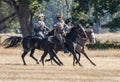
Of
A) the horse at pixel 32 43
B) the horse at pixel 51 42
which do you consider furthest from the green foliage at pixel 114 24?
the horse at pixel 51 42

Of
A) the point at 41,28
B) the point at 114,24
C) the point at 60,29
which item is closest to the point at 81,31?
the point at 60,29

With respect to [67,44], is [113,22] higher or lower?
lower

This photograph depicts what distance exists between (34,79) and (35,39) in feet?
30.2

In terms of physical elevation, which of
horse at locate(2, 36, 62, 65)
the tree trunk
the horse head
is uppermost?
the horse head

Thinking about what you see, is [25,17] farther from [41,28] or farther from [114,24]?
[41,28]

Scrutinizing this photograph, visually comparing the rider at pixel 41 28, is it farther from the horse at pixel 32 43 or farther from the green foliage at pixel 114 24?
the green foliage at pixel 114 24

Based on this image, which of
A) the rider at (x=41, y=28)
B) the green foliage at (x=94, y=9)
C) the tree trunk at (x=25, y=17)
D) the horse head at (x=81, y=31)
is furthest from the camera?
the tree trunk at (x=25, y=17)

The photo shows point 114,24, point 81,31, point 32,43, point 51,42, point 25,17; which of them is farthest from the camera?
point 25,17

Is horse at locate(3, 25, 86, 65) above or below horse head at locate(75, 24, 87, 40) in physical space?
below

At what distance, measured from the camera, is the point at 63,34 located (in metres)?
27.3

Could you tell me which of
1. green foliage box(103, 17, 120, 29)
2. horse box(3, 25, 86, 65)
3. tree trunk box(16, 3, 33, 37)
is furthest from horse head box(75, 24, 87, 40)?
tree trunk box(16, 3, 33, 37)

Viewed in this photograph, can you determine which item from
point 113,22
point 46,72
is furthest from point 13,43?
point 113,22

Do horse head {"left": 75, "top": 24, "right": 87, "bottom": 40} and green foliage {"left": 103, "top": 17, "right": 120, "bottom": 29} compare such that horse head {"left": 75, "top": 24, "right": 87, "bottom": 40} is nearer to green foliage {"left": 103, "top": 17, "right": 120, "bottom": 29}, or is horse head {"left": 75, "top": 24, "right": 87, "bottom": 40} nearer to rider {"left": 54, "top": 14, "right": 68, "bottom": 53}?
rider {"left": 54, "top": 14, "right": 68, "bottom": 53}

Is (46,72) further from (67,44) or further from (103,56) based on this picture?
(103,56)
